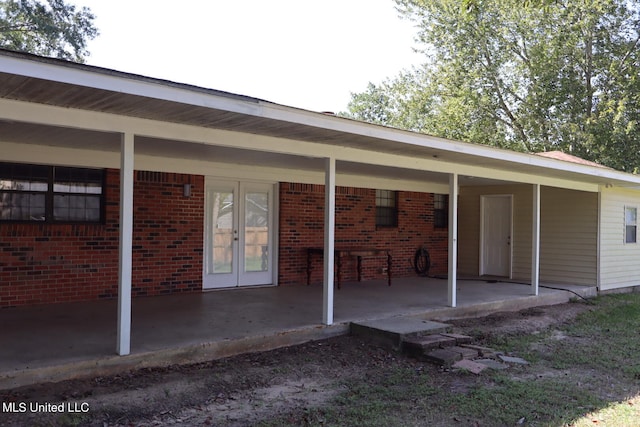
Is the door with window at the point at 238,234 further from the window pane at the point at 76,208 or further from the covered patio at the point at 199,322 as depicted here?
the window pane at the point at 76,208

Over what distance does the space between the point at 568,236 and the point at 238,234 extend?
290 inches

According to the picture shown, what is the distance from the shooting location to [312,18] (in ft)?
60.6

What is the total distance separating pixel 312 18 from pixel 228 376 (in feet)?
51.4

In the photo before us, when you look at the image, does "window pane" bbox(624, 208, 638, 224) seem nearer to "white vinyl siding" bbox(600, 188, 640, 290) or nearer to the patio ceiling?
"white vinyl siding" bbox(600, 188, 640, 290)

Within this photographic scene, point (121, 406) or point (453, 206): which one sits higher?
point (453, 206)

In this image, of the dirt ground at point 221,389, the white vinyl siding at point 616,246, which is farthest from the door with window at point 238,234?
the white vinyl siding at point 616,246

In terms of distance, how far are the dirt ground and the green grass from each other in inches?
6.4

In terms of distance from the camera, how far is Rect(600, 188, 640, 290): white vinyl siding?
1177cm

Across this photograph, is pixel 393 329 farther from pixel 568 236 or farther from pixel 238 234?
pixel 568 236

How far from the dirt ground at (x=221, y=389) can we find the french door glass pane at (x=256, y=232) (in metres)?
3.67

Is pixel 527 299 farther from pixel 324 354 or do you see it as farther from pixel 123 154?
pixel 123 154

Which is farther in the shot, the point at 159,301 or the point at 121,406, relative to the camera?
the point at 159,301

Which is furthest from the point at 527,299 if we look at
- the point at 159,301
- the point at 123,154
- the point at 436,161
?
the point at 123,154

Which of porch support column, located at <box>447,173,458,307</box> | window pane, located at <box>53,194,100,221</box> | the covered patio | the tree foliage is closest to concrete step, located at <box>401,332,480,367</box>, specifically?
the covered patio
